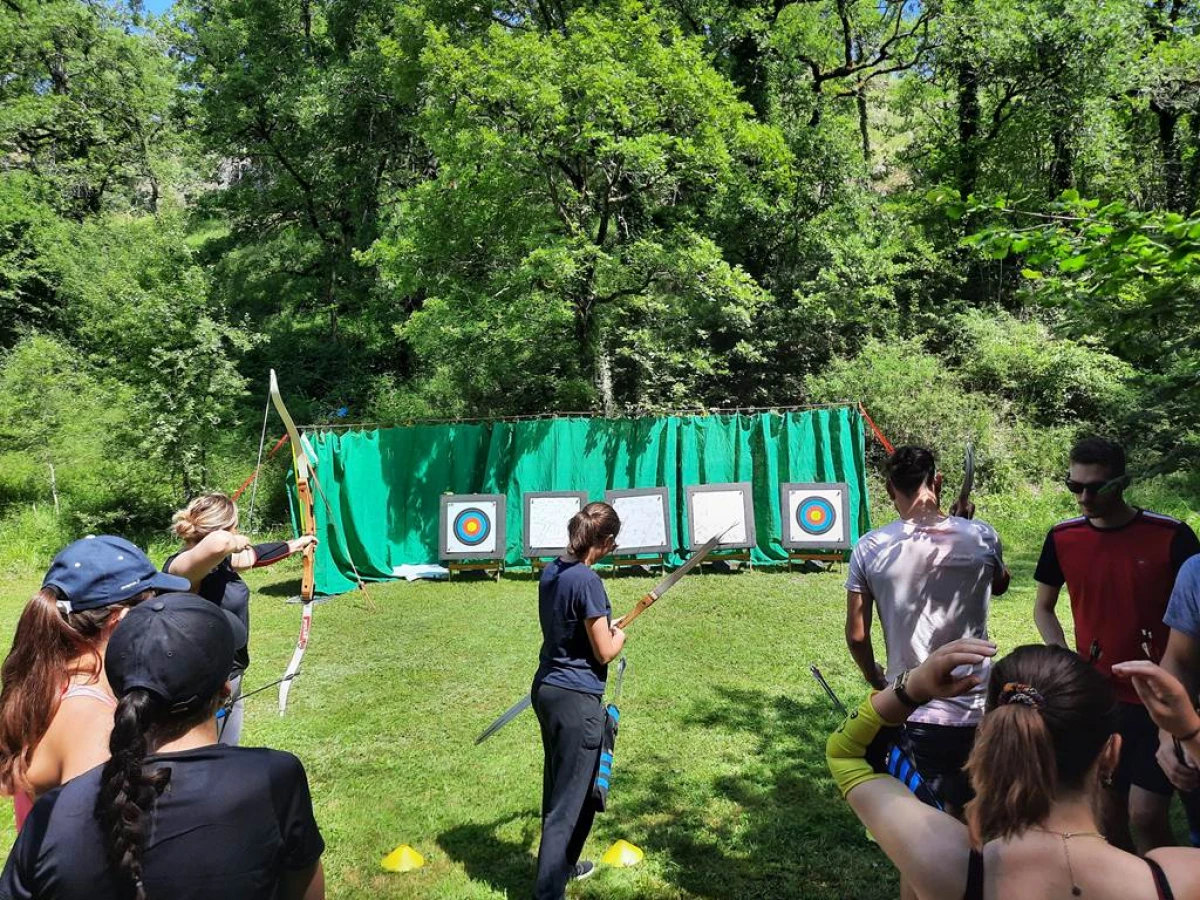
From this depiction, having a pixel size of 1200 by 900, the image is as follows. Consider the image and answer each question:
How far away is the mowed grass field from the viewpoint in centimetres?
328

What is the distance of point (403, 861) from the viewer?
3354 millimetres

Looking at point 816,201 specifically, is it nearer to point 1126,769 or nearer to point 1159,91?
point 1159,91

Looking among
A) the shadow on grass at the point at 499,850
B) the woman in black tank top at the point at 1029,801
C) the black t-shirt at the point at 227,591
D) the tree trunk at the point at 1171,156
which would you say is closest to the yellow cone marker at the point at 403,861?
the shadow on grass at the point at 499,850

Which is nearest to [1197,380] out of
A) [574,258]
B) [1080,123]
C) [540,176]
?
[574,258]

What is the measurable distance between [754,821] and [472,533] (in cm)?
667

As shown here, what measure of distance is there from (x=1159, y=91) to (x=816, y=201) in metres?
6.72

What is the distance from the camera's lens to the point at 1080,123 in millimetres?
14266

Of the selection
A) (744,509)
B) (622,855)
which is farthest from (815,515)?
(622,855)

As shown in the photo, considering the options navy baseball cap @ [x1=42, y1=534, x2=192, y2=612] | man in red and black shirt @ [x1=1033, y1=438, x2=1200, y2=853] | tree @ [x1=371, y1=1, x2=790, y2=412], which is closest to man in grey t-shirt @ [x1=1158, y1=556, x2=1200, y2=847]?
man in red and black shirt @ [x1=1033, y1=438, x2=1200, y2=853]

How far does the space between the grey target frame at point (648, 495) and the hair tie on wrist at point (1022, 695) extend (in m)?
8.24

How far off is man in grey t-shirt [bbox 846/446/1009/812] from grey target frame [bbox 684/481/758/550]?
7.00 metres

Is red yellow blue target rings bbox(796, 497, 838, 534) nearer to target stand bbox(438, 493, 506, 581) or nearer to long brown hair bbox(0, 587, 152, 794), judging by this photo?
target stand bbox(438, 493, 506, 581)

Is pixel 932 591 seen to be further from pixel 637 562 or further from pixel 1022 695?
pixel 637 562

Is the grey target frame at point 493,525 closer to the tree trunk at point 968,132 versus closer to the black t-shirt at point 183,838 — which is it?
the black t-shirt at point 183,838
